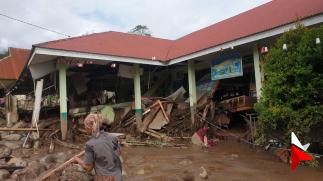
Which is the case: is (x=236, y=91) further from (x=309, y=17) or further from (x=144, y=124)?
(x=309, y=17)

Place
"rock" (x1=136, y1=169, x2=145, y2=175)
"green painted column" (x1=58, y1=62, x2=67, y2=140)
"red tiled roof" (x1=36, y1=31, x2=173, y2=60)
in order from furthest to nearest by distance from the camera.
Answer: "red tiled roof" (x1=36, y1=31, x2=173, y2=60) < "green painted column" (x1=58, y1=62, x2=67, y2=140) < "rock" (x1=136, y1=169, x2=145, y2=175)

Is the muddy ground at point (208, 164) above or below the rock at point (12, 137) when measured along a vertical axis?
below

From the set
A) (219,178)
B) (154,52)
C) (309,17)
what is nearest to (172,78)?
(154,52)

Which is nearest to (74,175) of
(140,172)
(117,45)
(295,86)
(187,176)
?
(140,172)

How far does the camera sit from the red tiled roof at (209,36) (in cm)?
1024

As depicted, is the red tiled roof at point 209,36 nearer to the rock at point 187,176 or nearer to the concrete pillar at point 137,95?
the concrete pillar at point 137,95

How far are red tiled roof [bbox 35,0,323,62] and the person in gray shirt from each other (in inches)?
286

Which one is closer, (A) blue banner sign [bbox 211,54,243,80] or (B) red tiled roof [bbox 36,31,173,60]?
(A) blue banner sign [bbox 211,54,243,80]

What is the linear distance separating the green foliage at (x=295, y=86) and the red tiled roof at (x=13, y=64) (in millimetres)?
22267

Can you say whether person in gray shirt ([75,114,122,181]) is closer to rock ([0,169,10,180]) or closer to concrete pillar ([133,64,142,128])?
rock ([0,169,10,180])

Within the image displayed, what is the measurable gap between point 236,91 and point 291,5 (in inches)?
181

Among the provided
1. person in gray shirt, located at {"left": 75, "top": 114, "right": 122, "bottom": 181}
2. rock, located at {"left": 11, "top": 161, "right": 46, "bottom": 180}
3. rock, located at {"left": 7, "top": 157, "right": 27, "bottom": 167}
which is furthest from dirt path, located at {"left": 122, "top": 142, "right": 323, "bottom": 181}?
person in gray shirt, located at {"left": 75, "top": 114, "right": 122, "bottom": 181}

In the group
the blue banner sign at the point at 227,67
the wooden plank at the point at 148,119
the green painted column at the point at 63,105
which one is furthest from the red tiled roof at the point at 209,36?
the wooden plank at the point at 148,119

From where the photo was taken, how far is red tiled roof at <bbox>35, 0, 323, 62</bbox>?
1024 cm
